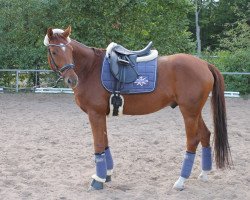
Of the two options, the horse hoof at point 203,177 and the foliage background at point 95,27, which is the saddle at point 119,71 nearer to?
the horse hoof at point 203,177

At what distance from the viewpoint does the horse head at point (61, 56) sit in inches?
151

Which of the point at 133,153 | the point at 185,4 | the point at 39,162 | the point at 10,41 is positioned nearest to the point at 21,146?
the point at 39,162

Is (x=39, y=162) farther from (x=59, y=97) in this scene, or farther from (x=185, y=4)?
(x=185, y=4)

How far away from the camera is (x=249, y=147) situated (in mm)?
5965

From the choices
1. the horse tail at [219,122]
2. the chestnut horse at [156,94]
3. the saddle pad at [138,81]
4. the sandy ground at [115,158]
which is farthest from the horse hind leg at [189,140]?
the saddle pad at [138,81]

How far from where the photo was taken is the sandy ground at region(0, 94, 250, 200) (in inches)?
160

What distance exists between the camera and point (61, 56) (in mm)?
3846

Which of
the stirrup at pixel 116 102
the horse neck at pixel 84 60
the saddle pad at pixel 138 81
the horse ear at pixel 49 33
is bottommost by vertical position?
the stirrup at pixel 116 102

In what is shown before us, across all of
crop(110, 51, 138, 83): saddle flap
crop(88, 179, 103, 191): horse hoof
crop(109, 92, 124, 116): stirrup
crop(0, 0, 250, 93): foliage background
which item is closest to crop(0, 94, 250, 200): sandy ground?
crop(88, 179, 103, 191): horse hoof

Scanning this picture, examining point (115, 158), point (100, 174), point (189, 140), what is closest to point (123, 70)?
point (189, 140)

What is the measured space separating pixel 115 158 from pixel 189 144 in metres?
1.47

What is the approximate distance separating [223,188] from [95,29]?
915 cm

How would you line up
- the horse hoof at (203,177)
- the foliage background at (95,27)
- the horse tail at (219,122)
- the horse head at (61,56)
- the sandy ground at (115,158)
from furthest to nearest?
the foliage background at (95,27), the horse hoof at (203,177), the horse tail at (219,122), the sandy ground at (115,158), the horse head at (61,56)

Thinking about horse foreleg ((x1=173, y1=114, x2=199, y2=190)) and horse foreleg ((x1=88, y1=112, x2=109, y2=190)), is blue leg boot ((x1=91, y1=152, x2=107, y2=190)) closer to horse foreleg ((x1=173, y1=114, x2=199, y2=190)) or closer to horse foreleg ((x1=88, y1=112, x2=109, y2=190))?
horse foreleg ((x1=88, y1=112, x2=109, y2=190))
